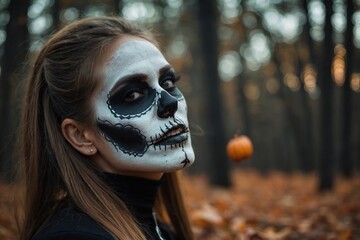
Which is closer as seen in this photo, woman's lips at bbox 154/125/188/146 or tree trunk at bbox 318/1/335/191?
woman's lips at bbox 154/125/188/146

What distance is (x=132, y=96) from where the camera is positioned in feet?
6.93

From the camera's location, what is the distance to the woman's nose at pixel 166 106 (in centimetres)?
209

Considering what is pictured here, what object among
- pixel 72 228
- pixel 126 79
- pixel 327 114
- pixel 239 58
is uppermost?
pixel 239 58

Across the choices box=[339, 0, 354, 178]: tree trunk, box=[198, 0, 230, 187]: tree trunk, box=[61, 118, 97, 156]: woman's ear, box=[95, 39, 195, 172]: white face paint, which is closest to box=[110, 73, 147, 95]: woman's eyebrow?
box=[95, 39, 195, 172]: white face paint

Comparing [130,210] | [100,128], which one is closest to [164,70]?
[100,128]

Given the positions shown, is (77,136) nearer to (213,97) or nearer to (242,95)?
(213,97)

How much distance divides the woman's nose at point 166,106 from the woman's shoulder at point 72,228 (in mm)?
695

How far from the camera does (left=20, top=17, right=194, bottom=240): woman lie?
2.05 m

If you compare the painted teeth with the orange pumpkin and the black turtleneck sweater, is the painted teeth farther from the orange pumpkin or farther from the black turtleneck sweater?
the orange pumpkin

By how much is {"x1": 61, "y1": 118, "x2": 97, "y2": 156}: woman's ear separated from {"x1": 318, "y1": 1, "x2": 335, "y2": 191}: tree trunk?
633 centimetres

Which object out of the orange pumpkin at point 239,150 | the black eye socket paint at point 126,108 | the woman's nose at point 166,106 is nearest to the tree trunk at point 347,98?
the orange pumpkin at point 239,150

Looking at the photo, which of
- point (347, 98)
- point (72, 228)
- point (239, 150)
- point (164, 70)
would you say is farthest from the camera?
point (347, 98)

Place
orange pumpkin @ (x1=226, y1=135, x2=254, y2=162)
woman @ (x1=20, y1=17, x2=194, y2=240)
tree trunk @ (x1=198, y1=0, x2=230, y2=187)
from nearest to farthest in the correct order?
woman @ (x1=20, y1=17, x2=194, y2=240) < orange pumpkin @ (x1=226, y1=135, x2=254, y2=162) < tree trunk @ (x1=198, y1=0, x2=230, y2=187)

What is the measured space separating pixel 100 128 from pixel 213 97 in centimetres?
735
